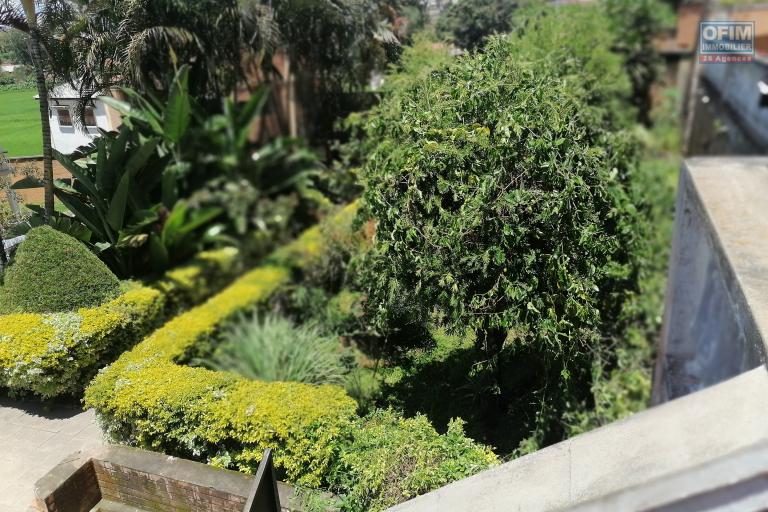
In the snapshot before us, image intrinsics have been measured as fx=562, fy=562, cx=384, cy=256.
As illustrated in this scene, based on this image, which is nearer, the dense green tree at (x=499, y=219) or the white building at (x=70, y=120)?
the dense green tree at (x=499, y=219)

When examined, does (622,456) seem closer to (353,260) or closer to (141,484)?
(353,260)

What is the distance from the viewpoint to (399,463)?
374 cm

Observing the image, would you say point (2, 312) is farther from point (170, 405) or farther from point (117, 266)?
point (170, 405)

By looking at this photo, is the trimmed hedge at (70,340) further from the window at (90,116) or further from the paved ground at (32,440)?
the window at (90,116)

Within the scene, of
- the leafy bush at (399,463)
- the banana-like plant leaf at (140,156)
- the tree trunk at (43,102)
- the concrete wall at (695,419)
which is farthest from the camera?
the banana-like plant leaf at (140,156)

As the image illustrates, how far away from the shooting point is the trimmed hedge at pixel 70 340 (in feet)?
14.5

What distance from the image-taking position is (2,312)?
4.77 meters

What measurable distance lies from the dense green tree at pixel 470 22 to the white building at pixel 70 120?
3685 mm

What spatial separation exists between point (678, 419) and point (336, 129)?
539cm

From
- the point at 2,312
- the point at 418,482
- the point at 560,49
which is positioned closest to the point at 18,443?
the point at 2,312

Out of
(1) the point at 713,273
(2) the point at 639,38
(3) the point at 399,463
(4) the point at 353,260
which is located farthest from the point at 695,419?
(2) the point at 639,38

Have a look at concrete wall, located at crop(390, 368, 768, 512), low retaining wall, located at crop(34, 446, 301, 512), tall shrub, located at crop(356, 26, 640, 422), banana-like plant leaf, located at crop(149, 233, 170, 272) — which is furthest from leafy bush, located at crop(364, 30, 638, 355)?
banana-like plant leaf, located at crop(149, 233, 170, 272)

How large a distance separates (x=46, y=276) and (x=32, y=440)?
1329mm

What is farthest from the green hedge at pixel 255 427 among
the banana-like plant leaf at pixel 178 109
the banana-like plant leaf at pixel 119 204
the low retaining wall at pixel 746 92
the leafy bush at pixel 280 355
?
the low retaining wall at pixel 746 92
